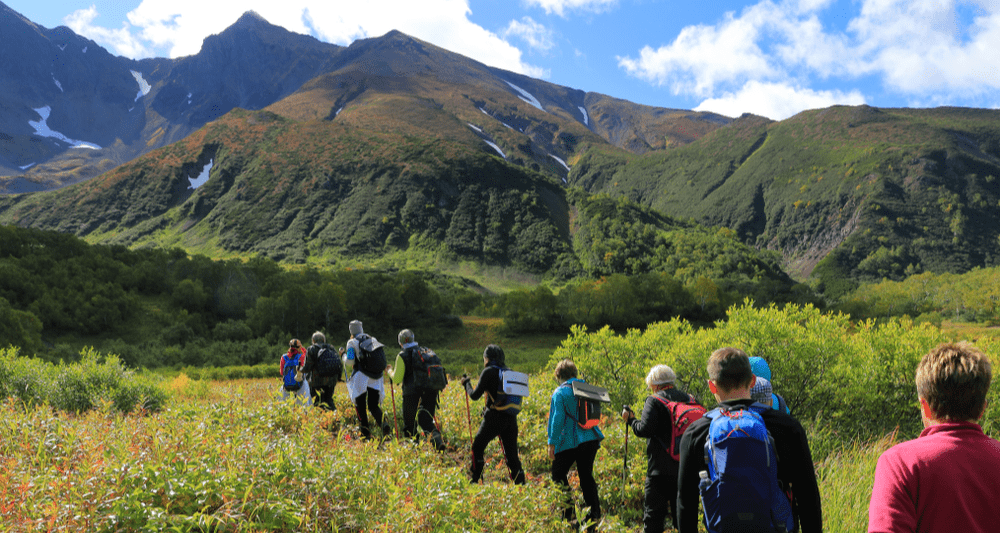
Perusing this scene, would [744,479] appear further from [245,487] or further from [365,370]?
[365,370]

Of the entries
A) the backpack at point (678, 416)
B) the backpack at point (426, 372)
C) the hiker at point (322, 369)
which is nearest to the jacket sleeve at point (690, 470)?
the backpack at point (678, 416)

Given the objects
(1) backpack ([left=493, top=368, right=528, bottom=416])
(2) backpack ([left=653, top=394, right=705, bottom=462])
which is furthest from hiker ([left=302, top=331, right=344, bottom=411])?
(2) backpack ([left=653, top=394, right=705, bottom=462])

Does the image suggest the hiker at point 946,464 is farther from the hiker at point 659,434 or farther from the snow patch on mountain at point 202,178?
the snow patch on mountain at point 202,178

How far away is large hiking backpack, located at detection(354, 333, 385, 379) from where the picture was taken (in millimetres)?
6879

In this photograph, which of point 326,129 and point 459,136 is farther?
point 459,136

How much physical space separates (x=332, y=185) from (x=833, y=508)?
110 meters

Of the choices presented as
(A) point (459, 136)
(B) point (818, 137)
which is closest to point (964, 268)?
(B) point (818, 137)

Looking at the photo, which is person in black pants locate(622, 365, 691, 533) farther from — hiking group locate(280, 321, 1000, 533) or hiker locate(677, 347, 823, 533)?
hiker locate(677, 347, 823, 533)

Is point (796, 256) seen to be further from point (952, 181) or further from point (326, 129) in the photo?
point (326, 129)

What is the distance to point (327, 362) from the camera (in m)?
7.89

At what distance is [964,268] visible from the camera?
106750 mm

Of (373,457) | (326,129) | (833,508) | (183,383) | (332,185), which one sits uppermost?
(326,129)

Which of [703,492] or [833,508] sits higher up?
[703,492]

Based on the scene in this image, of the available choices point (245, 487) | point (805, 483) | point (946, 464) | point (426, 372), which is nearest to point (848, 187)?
point (426, 372)
